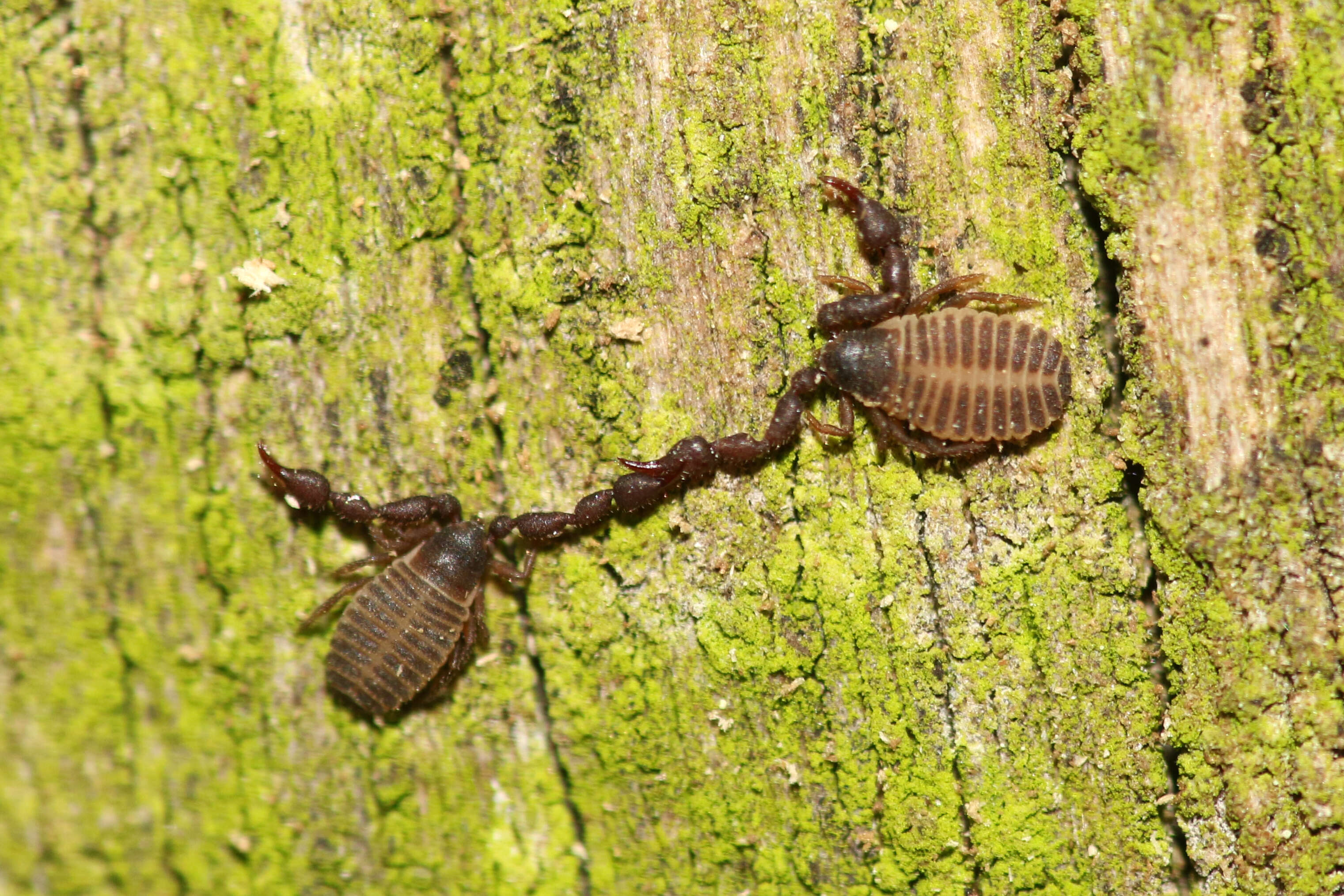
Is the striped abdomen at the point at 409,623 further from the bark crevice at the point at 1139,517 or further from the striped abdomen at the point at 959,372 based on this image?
the bark crevice at the point at 1139,517

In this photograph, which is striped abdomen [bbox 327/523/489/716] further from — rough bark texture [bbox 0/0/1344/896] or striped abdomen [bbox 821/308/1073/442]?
striped abdomen [bbox 821/308/1073/442]

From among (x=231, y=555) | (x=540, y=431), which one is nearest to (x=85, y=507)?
(x=231, y=555)

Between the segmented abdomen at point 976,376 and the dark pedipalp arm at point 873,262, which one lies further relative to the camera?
the dark pedipalp arm at point 873,262

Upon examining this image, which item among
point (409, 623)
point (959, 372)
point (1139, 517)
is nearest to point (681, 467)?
point (959, 372)

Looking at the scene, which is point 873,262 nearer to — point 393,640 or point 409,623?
point 409,623

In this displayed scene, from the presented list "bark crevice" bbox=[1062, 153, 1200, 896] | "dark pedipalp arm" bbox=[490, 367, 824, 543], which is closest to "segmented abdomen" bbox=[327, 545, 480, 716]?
"dark pedipalp arm" bbox=[490, 367, 824, 543]

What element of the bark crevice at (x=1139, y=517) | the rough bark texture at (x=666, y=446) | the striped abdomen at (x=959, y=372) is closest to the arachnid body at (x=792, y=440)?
the striped abdomen at (x=959, y=372)
